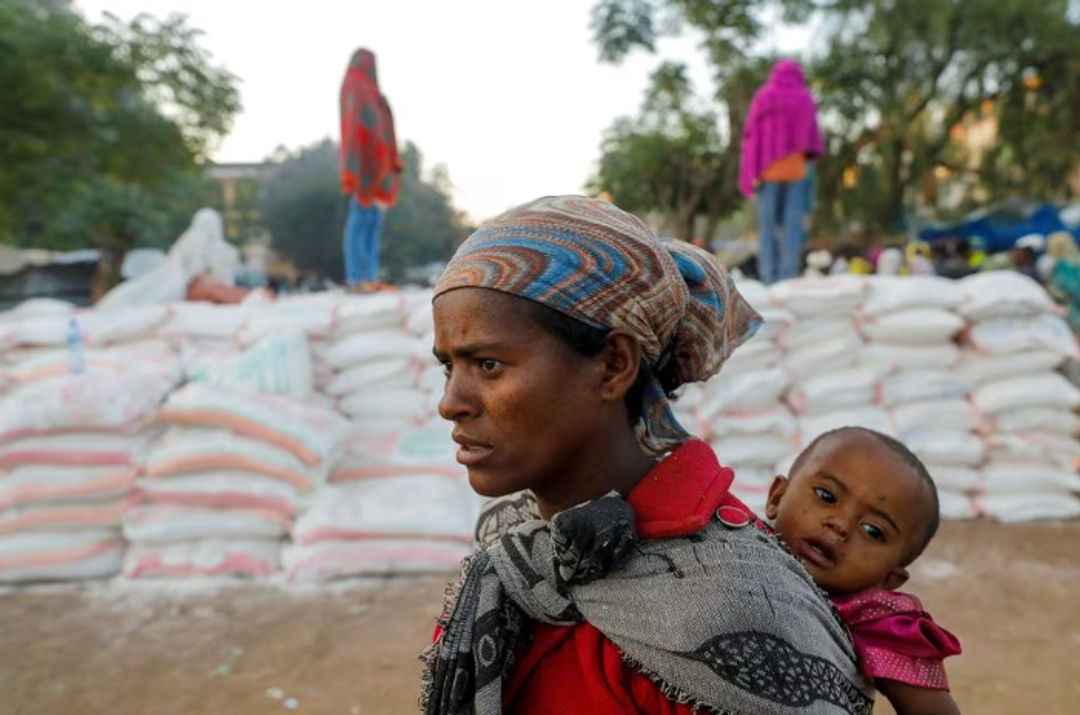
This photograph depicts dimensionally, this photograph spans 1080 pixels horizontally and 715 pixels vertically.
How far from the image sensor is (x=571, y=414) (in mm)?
836

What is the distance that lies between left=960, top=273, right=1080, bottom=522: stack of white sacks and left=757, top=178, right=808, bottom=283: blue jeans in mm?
1418

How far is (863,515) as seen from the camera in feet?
3.55

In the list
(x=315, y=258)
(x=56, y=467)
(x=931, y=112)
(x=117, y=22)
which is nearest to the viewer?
(x=56, y=467)

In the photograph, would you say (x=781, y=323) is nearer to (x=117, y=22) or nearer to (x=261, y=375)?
(x=261, y=375)

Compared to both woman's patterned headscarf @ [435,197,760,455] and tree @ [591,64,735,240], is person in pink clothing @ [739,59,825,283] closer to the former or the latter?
woman's patterned headscarf @ [435,197,760,455]

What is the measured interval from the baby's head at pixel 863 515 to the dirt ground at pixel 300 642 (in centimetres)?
169

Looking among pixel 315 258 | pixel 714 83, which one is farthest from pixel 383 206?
pixel 315 258

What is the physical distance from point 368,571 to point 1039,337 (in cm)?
363

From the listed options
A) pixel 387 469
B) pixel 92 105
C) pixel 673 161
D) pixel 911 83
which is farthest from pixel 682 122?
pixel 387 469

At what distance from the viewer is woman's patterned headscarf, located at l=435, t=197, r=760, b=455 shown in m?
0.80

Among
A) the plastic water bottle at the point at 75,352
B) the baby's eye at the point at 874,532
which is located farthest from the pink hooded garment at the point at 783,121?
the baby's eye at the point at 874,532

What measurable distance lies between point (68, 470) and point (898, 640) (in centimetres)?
345

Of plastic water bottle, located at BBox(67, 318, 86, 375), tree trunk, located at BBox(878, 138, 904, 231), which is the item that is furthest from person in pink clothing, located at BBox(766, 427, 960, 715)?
tree trunk, located at BBox(878, 138, 904, 231)

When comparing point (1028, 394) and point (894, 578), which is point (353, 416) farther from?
point (1028, 394)
